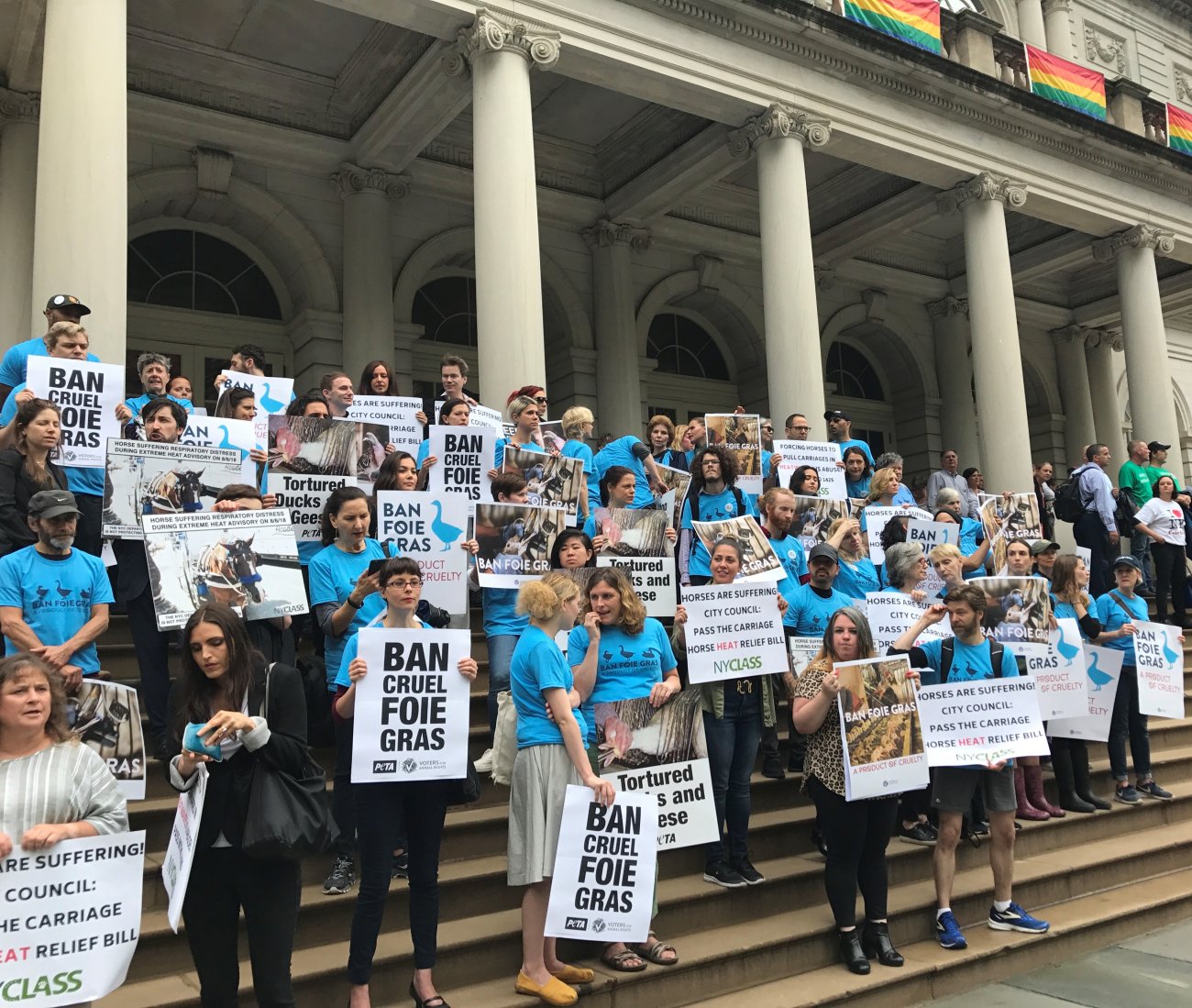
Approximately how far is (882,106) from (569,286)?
6.11 meters

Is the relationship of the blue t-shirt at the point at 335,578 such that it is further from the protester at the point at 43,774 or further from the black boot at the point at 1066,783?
the black boot at the point at 1066,783

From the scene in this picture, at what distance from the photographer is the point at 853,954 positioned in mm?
5809

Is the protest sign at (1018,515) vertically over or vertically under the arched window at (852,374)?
under

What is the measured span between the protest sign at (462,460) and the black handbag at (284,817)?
169 inches

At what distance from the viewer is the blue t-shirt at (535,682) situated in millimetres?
5059

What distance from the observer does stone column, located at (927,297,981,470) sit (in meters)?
24.0

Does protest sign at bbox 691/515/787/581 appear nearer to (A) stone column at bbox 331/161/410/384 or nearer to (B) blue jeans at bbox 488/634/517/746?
(B) blue jeans at bbox 488/634/517/746

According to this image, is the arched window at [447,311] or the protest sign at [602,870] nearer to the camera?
the protest sign at [602,870]

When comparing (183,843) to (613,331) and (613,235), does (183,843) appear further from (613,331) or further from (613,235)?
(613,235)

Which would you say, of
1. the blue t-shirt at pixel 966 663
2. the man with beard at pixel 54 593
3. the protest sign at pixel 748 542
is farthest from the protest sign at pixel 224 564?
the blue t-shirt at pixel 966 663

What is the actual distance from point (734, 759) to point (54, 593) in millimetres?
3972

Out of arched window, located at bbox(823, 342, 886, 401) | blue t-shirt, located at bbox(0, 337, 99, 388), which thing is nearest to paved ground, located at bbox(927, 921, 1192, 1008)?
blue t-shirt, located at bbox(0, 337, 99, 388)

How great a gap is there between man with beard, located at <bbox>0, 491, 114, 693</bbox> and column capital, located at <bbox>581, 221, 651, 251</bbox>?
47.3 feet

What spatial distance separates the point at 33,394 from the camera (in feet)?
21.1
